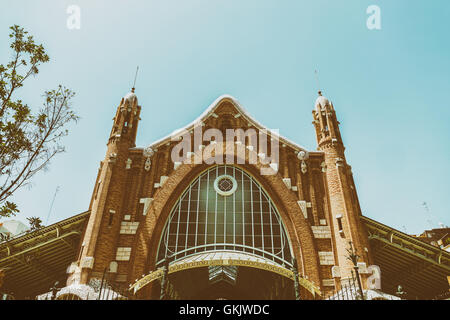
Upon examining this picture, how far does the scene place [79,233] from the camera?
16672 millimetres

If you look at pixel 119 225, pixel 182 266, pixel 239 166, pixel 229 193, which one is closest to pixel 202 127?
pixel 239 166

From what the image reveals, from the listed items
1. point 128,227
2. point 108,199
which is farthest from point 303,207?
point 108,199

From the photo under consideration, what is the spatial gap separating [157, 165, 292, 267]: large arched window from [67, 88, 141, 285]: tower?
2.79m

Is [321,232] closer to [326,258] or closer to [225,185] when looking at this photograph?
[326,258]

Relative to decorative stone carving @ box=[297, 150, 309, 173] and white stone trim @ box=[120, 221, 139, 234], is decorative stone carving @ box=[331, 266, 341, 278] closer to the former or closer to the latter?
decorative stone carving @ box=[297, 150, 309, 173]

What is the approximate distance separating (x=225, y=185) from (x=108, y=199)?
21.1ft

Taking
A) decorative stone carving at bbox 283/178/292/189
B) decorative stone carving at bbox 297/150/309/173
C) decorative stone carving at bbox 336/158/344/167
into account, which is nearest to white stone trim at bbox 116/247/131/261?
decorative stone carving at bbox 283/178/292/189

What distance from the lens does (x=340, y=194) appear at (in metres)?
17.5

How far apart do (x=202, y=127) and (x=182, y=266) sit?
9.07m

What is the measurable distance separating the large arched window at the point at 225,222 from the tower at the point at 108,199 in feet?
9.14

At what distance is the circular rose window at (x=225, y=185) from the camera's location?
18.4m

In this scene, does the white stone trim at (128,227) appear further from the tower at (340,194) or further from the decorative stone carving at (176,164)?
the tower at (340,194)

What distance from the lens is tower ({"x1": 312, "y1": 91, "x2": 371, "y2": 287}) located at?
15.7 metres
